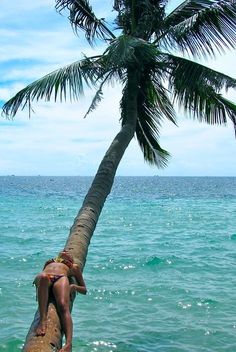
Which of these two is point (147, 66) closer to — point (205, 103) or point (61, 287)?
point (205, 103)

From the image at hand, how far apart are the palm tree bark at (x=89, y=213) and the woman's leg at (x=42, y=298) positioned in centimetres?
5

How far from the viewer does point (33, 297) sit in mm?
13398

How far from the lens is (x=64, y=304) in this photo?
17.8 feet

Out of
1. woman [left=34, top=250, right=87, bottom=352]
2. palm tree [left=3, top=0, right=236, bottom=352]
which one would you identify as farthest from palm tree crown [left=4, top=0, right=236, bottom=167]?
woman [left=34, top=250, right=87, bottom=352]

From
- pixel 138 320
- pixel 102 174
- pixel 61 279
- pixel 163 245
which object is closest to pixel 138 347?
pixel 138 320

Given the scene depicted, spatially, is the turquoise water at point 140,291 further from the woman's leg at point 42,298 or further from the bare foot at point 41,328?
the bare foot at point 41,328

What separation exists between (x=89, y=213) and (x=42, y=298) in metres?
1.96

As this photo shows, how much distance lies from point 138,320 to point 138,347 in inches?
66.8

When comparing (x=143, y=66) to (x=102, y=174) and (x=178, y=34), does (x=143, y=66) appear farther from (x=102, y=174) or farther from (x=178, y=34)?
(x=102, y=174)

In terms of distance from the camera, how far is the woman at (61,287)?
526cm

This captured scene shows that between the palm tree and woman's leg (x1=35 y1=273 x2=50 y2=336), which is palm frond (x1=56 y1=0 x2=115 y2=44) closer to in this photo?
the palm tree

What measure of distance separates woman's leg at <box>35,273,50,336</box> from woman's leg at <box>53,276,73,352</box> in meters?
0.10

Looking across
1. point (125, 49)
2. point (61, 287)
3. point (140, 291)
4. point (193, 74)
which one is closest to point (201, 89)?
point (193, 74)

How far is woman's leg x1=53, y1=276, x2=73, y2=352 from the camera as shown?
17.5 ft
